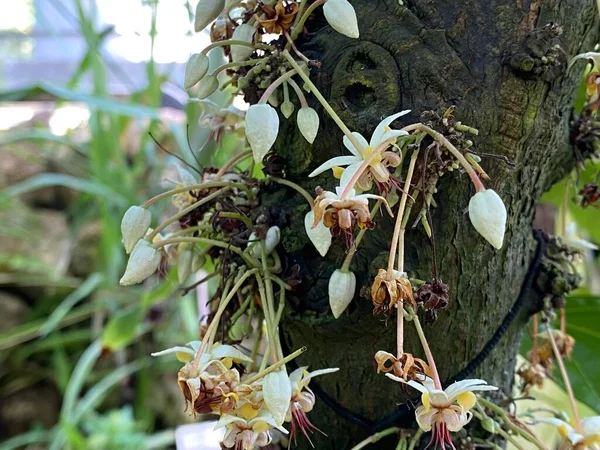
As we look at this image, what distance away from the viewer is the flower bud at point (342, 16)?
0.35m

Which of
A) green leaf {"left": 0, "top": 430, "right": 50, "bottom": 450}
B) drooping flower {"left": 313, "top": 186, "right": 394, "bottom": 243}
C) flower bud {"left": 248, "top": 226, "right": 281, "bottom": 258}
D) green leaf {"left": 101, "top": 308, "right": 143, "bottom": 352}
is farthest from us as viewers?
green leaf {"left": 0, "top": 430, "right": 50, "bottom": 450}

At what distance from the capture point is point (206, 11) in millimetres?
402

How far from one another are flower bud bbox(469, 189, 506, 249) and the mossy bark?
5cm

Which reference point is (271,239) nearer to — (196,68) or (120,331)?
(196,68)

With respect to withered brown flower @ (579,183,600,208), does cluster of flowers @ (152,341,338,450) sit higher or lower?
lower

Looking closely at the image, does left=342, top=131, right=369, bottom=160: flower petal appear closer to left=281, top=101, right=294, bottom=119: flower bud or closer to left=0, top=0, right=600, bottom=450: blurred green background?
left=281, top=101, right=294, bottom=119: flower bud

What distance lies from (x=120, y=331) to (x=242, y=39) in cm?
110

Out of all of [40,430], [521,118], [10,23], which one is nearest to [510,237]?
[521,118]

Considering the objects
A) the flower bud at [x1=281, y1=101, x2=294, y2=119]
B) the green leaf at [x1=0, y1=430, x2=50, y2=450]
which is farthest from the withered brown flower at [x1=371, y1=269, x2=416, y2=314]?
the green leaf at [x1=0, y1=430, x2=50, y2=450]

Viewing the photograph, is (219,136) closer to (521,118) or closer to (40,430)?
(521,118)

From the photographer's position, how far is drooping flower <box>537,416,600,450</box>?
→ 1.22 feet

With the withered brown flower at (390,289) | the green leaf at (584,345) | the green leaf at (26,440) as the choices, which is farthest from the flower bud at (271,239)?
the green leaf at (26,440)

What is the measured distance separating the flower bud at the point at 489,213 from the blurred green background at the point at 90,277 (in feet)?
3.20

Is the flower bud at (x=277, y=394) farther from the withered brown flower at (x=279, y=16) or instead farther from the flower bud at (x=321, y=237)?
the withered brown flower at (x=279, y=16)
